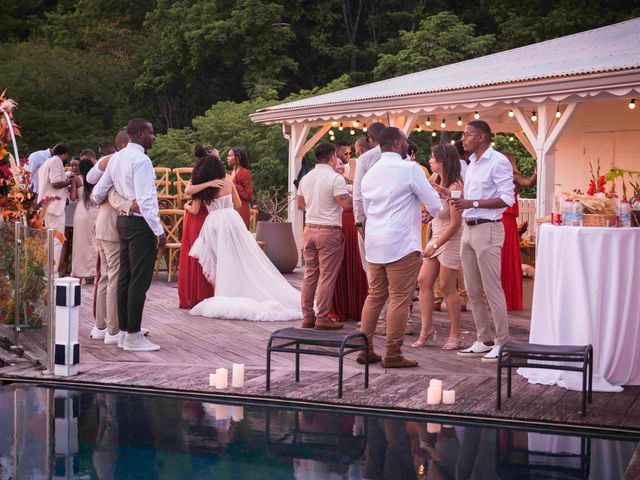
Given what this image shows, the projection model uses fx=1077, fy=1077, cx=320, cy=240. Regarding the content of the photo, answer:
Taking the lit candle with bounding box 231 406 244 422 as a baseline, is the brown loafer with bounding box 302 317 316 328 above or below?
above

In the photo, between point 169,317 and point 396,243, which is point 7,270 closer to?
point 169,317

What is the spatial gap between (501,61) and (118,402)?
11040 millimetres

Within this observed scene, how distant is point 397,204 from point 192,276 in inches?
187

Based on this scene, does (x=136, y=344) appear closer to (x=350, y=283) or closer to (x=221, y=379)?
(x=221, y=379)

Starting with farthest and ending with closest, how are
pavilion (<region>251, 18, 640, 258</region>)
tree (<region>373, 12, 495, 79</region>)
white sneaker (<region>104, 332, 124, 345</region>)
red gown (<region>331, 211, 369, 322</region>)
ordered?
1. tree (<region>373, 12, 495, 79</region>)
2. pavilion (<region>251, 18, 640, 258</region>)
3. red gown (<region>331, 211, 369, 322</region>)
4. white sneaker (<region>104, 332, 124, 345</region>)

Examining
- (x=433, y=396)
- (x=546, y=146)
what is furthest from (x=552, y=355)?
(x=546, y=146)

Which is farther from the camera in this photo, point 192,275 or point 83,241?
point 83,241

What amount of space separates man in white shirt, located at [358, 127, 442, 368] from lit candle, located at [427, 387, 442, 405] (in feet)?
3.19

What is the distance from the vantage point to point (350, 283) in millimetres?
11148

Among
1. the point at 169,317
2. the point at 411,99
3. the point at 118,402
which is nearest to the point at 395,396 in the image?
the point at 118,402

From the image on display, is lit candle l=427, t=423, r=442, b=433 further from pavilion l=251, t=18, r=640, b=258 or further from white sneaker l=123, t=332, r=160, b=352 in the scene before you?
pavilion l=251, t=18, r=640, b=258

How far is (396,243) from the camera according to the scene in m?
8.02

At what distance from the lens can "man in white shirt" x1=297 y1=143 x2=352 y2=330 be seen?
10227 millimetres

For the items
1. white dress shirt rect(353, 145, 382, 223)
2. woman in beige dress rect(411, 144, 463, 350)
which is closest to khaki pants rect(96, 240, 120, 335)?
white dress shirt rect(353, 145, 382, 223)
